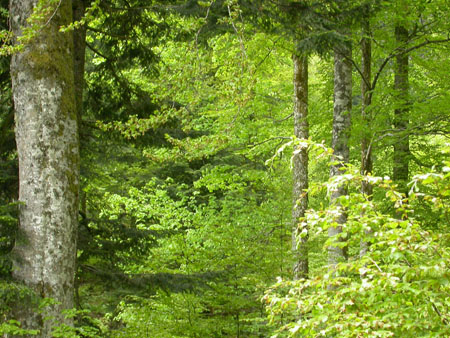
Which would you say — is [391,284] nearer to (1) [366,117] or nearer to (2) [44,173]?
(2) [44,173]

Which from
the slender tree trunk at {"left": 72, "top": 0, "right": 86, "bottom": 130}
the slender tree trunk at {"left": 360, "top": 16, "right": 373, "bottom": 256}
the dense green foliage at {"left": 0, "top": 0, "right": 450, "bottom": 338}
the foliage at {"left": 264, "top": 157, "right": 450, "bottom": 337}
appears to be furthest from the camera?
the slender tree trunk at {"left": 360, "top": 16, "right": 373, "bottom": 256}

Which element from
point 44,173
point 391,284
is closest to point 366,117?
point 44,173

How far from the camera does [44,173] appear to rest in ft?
15.1

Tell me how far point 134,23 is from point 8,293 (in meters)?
4.42

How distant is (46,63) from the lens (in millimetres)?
4707

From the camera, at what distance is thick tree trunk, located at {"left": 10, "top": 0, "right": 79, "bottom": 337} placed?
14.8 feet

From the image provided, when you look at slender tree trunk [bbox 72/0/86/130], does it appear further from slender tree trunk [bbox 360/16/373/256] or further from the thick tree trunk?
slender tree trunk [bbox 360/16/373/256]

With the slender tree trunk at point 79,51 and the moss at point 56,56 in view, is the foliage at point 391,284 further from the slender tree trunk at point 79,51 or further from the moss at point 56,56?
the slender tree trunk at point 79,51

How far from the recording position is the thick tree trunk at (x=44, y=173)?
4.50 meters

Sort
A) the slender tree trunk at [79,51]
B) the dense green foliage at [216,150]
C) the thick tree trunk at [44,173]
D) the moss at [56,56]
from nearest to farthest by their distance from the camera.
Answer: the dense green foliage at [216,150]
the thick tree trunk at [44,173]
the moss at [56,56]
the slender tree trunk at [79,51]

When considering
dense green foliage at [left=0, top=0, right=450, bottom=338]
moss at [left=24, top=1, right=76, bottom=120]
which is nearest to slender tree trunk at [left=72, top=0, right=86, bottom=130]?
dense green foliage at [left=0, top=0, right=450, bottom=338]

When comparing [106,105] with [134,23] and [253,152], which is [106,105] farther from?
[253,152]

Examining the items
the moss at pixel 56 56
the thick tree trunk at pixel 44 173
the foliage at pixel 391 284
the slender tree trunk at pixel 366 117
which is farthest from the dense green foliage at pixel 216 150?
the moss at pixel 56 56

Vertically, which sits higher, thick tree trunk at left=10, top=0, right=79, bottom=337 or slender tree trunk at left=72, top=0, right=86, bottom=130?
slender tree trunk at left=72, top=0, right=86, bottom=130
